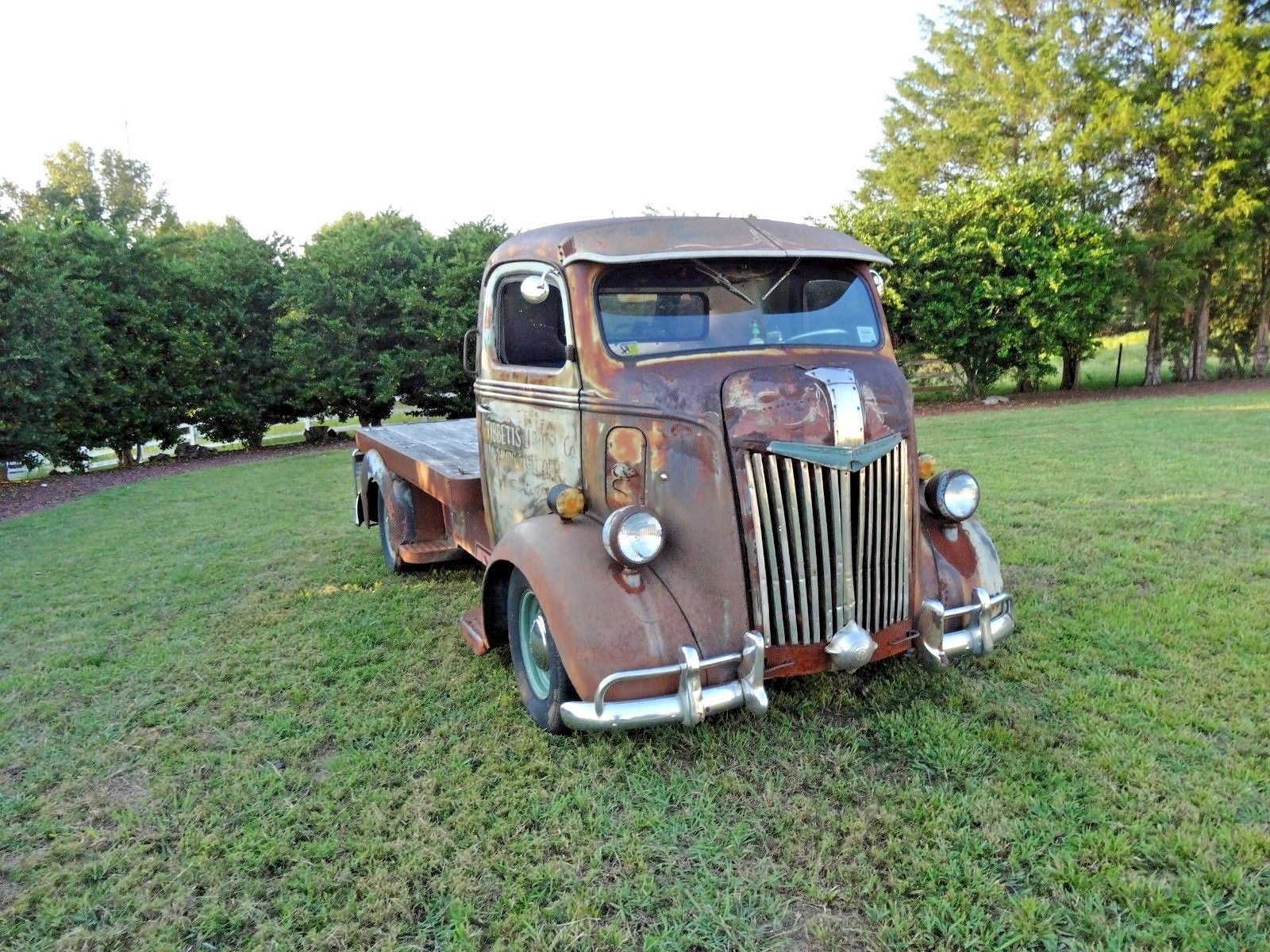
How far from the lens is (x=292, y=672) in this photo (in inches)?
159

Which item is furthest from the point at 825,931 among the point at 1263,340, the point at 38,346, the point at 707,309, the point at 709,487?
the point at 1263,340

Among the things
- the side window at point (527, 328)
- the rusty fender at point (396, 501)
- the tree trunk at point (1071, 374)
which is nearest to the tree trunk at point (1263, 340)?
the tree trunk at point (1071, 374)

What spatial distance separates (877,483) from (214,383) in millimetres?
14900

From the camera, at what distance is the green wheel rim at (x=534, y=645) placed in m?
3.24

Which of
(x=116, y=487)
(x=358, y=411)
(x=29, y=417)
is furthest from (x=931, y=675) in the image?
(x=358, y=411)

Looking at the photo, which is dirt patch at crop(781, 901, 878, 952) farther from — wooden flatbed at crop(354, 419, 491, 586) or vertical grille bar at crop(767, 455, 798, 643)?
wooden flatbed at crop(354, 419, 491, 586)

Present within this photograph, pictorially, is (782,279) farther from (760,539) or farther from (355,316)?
(355,316)

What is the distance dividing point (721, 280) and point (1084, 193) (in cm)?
2040

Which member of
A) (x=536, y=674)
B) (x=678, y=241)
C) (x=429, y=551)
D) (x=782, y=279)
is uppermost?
(x=678, y=241)

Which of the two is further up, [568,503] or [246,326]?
[246,326]

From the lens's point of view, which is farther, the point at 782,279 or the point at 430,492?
the point at 430,492

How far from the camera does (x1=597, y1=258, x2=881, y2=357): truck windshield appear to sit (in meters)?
3.36

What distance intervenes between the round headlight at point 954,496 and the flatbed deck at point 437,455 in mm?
2502

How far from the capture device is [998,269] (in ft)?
55.6
